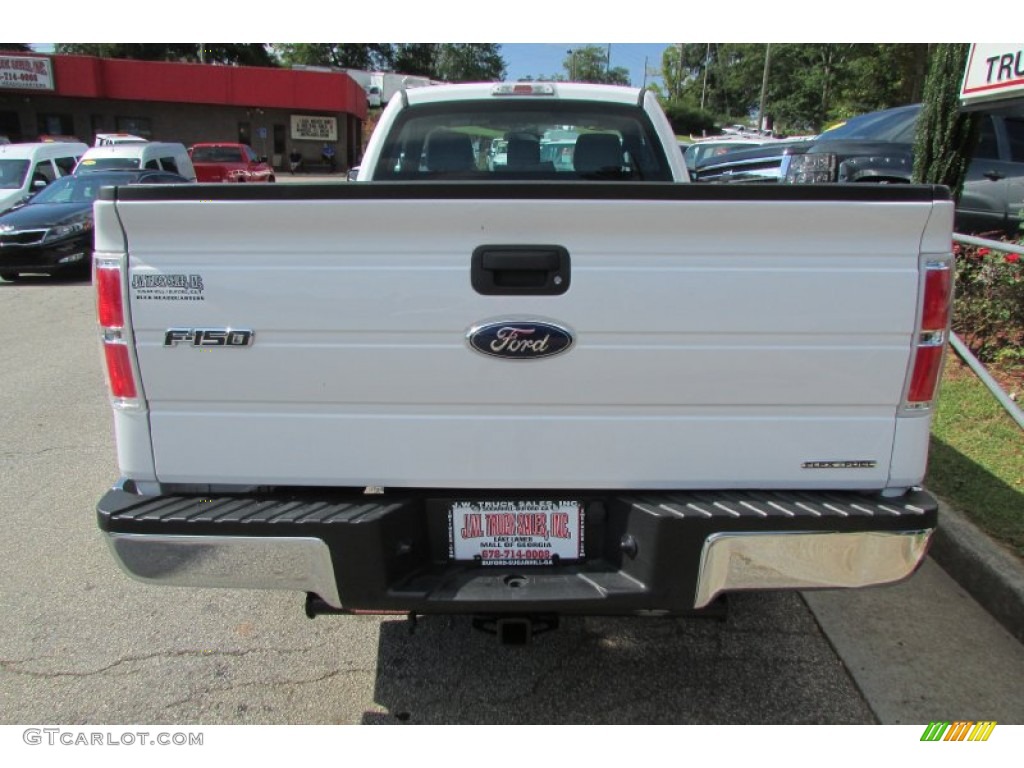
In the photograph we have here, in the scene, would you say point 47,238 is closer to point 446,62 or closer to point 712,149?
point 712,149

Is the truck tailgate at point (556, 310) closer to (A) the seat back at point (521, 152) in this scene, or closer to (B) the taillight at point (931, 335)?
(B) the taillight at point (931, 335)

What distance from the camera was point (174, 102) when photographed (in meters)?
40.0

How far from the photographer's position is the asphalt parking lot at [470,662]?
2.71 m

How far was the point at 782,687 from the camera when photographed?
111 inches

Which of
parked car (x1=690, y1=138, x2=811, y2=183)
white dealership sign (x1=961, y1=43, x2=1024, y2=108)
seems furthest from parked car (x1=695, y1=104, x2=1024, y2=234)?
parked car (x1=690, y1=138, x2=811, y2=183)

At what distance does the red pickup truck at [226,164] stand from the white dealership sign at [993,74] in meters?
22.8

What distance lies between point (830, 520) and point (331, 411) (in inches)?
57.5

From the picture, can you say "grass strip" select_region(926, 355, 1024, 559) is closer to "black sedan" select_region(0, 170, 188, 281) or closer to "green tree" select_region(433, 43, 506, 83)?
"black sedan" select_region(0, 170, 188, 281)

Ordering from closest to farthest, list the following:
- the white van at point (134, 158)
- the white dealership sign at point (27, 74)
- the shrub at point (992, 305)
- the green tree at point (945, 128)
A: the shrub at point (992, 305)
the green tree at point (945, 128)
the white van at point (134, 158)
the white dealership sign at point (27, 74)

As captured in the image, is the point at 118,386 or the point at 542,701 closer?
the point at 118,386

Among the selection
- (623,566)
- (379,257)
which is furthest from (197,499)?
(623,566)

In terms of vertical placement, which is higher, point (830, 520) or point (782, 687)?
point (830, 520)

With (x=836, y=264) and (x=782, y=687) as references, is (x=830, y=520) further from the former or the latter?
(x=782, y=687)

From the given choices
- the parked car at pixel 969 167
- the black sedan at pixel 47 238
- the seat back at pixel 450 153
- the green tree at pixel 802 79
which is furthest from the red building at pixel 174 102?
the seat back at pixel 450 153
